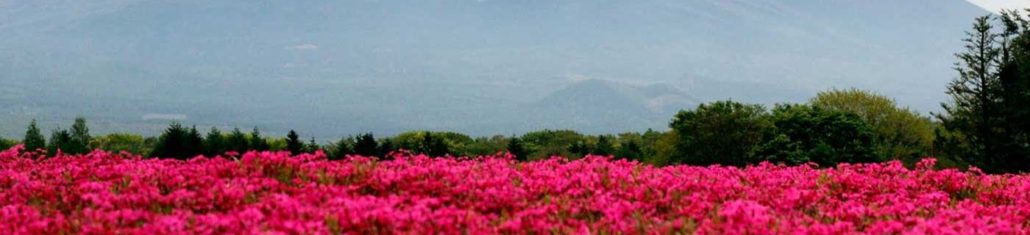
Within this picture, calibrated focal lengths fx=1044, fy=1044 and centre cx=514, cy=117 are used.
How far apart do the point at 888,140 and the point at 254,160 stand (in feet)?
207

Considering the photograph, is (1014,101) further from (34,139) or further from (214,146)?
(34,139)

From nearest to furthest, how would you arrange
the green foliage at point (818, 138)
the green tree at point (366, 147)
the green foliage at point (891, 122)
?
the green tree at point (366, 147) < the green foliage at point (818, 138) < the green foliage at point (891, 122)

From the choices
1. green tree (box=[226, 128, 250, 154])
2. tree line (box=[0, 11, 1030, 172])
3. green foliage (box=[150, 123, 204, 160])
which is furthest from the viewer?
tree line (box=[0, 11, 1030, 172])

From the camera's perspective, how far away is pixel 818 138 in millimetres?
51125

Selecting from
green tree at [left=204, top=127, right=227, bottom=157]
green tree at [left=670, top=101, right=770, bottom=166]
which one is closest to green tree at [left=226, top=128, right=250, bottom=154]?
green tree at [left=204, top=127, right=227, bottom=157]

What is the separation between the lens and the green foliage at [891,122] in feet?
222

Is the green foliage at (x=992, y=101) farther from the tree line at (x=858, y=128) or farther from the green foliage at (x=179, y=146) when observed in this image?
the green foliage at (x=179, y=146)

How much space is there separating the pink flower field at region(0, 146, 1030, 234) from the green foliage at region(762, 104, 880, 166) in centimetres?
3656

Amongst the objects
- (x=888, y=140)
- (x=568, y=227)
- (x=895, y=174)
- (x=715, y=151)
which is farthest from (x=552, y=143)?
(x=568, y=227)

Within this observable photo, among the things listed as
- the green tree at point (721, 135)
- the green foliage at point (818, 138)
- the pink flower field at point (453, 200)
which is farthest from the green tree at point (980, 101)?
the pink flower field at point (453, 200)

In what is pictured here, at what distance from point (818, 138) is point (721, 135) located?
184 inches

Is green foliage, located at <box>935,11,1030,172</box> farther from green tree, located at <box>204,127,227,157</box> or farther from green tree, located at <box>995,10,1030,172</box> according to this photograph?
green tree, located at <box>204,127,227,157</box>

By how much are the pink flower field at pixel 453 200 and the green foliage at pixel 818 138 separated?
120 feet

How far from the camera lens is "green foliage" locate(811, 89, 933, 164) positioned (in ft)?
222
